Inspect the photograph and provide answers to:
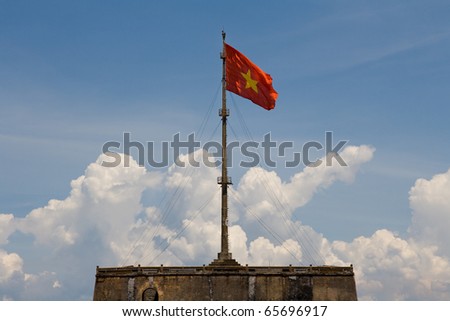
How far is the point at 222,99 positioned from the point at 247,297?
12987 millimetres

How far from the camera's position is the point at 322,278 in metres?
46.5

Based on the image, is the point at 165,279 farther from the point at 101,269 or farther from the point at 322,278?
the point at 322,278

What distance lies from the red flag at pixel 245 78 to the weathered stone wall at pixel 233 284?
11.1 m

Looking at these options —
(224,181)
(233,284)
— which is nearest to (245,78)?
(224,181)

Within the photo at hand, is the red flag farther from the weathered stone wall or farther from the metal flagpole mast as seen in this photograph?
the weathered stone wall

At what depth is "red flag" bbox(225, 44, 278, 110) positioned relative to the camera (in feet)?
165

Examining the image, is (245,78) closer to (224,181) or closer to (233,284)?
(224,181)

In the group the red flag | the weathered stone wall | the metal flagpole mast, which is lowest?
the weathered stone wall

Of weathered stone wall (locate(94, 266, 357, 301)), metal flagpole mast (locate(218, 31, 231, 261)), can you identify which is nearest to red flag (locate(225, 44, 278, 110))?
metal flagpole mast (locate(218, 31, 231, 261))

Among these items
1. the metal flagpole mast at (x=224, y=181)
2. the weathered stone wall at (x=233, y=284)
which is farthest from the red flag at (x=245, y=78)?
the weathered stone wall at (x=233, y=284)

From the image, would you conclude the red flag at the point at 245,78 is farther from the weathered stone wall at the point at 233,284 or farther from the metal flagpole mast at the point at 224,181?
the weathered stone wall at the point at 233,284

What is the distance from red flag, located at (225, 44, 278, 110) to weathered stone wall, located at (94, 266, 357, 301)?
1115 cm
